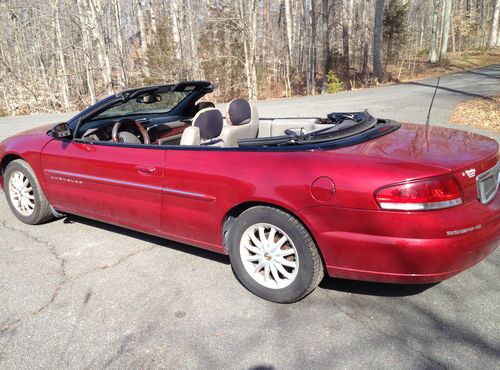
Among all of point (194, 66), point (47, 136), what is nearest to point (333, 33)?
point (194, 66)

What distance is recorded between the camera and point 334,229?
2.53 meters

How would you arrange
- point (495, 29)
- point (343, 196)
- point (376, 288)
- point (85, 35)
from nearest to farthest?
point (343, 196) → point (376, 288) → point (85, 35) → point (495, 29)

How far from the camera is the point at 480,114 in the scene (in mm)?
9172

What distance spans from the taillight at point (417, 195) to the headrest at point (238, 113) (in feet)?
5.85

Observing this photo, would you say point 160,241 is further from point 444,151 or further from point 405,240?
point 444,151

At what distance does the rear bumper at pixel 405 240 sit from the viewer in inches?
91.4

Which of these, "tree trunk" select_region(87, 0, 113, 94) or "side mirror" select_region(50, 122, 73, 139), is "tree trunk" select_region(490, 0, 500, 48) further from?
"side mirror" select_region(50, 122, 73, 139)

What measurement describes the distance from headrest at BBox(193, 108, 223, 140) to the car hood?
1.42 meters

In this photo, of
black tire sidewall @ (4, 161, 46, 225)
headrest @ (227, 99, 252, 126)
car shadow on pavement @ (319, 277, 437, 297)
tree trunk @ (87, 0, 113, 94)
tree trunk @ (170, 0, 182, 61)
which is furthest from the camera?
tree trunk @ (170, 0, 182, 61)

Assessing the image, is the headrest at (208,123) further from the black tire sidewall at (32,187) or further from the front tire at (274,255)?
the black tire sidewall at (32,187)

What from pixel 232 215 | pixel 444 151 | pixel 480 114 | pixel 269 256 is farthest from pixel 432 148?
pixel 480 114

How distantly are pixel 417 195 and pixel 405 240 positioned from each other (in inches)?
10.5

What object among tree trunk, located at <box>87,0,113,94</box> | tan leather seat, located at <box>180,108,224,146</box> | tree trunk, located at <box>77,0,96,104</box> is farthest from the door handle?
tree trunk, located at <box>77,0,96,104</box>

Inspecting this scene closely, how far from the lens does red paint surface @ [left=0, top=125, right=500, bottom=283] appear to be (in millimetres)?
2361
